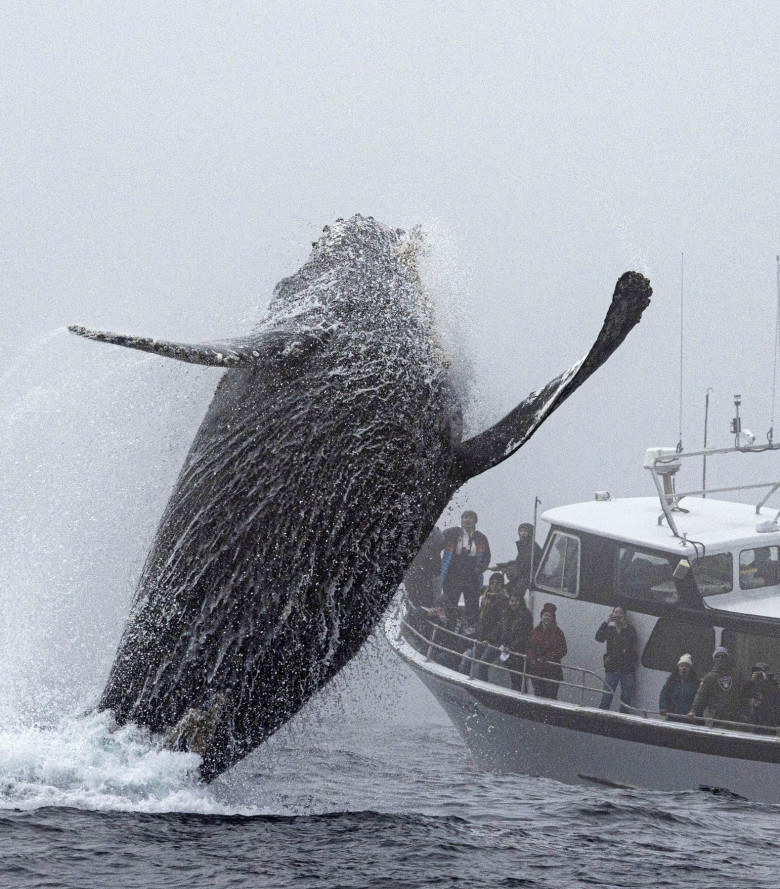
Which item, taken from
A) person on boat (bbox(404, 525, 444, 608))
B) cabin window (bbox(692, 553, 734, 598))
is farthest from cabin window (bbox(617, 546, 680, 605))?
person on boat (bbox(404, 525, 444, 608))

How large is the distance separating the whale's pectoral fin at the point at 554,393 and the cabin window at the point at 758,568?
9735 millimetres

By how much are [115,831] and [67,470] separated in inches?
159

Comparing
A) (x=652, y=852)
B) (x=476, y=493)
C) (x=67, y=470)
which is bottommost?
(x=652, y=852)

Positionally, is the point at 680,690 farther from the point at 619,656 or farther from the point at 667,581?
the point at 667,581

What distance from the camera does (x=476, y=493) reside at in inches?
3103

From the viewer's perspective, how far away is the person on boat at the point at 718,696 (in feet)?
49.0

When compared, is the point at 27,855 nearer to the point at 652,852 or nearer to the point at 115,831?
the point at 115,831

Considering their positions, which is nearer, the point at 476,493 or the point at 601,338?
the point at 601,338

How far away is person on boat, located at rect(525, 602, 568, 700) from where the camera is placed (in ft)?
51.2

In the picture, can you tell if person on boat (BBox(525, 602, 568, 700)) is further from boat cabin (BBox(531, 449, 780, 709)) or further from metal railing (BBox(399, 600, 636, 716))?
boat cabin (BBox(531, 449, 780, 709))

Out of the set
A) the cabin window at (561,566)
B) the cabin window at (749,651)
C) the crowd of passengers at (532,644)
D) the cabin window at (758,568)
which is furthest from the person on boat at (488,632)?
the cabin window at (758,568)

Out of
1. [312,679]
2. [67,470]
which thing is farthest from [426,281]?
[67,470]

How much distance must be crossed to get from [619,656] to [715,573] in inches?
73.3

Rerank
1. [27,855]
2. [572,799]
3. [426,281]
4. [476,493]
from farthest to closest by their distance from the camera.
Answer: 1. [476,493]
2. [572,799]
3. [426,281]
4. [27,855]
